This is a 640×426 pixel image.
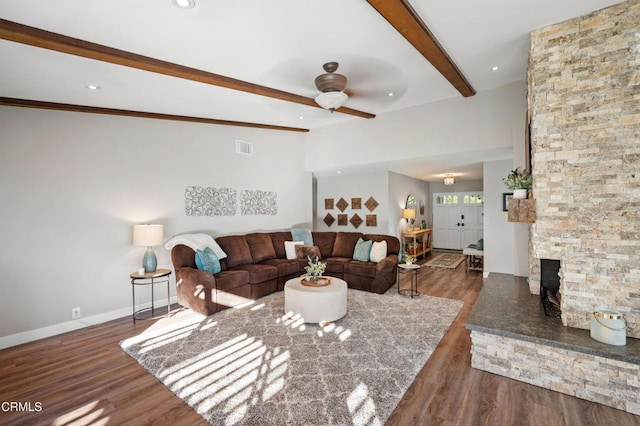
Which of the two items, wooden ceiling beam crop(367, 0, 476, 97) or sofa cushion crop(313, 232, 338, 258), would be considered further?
sofa cushion crop(313, 232, 338, 258)

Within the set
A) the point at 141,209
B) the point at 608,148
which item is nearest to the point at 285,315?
the point at 141,209

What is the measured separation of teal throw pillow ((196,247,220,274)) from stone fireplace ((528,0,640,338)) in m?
4.06

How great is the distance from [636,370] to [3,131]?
626cm

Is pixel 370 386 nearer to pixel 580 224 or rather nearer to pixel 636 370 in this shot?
pixel 636 370

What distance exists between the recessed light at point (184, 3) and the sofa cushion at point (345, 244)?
4663mm

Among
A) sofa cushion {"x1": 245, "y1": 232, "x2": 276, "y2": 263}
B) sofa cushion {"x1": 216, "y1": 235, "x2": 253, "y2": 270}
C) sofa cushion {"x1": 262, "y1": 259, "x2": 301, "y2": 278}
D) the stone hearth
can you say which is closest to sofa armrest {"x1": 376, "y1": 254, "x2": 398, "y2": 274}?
sofa cushion {"x1": 262, "y1": 259, "x2": 301, "y2": 278}

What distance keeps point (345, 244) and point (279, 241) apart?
140cm

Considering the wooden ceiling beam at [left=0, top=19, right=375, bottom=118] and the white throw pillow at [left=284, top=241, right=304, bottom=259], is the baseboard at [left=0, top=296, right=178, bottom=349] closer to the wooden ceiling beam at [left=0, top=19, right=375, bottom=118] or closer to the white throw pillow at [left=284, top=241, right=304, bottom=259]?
the white throw pillow at [left=284, top=241, right=304, bottom=259]

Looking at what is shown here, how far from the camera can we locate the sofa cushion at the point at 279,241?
573 centimetres

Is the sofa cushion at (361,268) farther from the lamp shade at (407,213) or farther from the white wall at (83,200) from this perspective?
the lamp shade at (407,213)

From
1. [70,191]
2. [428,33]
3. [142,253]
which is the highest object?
[428,33]

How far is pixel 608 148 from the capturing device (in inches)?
91.3

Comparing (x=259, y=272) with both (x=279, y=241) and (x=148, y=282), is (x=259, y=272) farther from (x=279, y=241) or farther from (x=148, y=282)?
(x=148, y=282)

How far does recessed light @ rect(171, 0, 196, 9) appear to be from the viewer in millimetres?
1938
